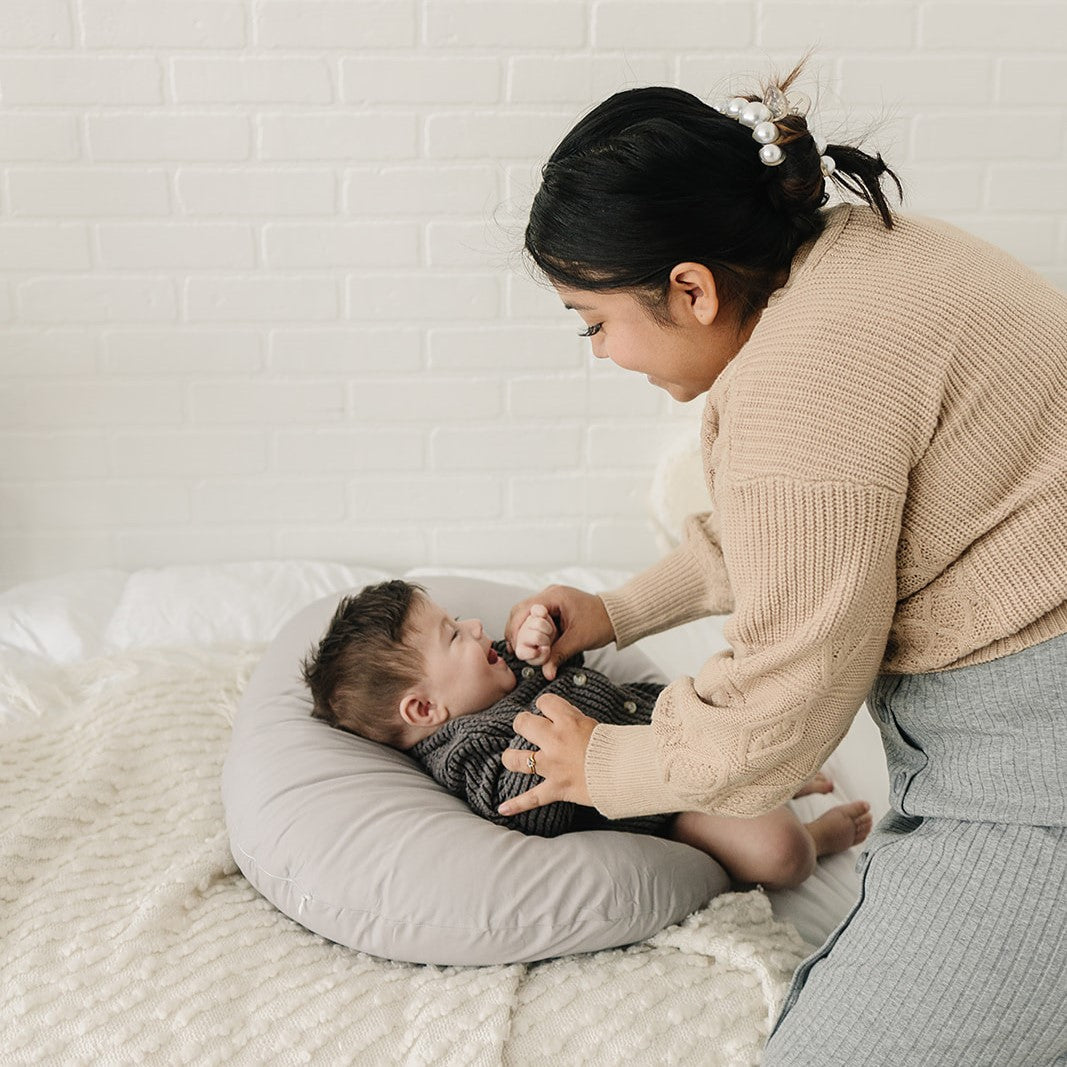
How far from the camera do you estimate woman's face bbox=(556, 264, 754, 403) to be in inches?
45.9

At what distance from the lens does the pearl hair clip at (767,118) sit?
1111mm

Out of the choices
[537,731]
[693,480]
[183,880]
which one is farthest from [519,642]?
[693,480]

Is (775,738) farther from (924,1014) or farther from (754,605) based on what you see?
(924,1014)

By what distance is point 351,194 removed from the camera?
227 centimetres

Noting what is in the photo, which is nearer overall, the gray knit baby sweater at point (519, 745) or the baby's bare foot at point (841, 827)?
the gray knit baby sweater at point (519, 745)

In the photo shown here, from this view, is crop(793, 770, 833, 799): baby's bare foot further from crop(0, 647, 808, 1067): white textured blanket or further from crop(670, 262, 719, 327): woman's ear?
crop(670, 262, 719, 327): woman's ear

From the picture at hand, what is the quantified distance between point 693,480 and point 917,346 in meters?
1.36

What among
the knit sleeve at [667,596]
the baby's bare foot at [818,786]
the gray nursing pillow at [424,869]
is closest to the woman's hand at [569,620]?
the knit sleeve at [667,596]

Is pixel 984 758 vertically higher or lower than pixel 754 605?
lower

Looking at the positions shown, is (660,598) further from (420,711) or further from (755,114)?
(755,114)

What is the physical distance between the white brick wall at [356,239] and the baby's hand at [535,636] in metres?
0.89

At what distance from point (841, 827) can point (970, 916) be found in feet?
1.81

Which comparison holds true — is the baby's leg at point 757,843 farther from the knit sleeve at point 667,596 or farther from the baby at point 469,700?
the knit sleeve at point 667,596

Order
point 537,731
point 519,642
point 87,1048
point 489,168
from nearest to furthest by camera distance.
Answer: point 87,1048 → point 537,731 → point 519,642 → point 489,168
